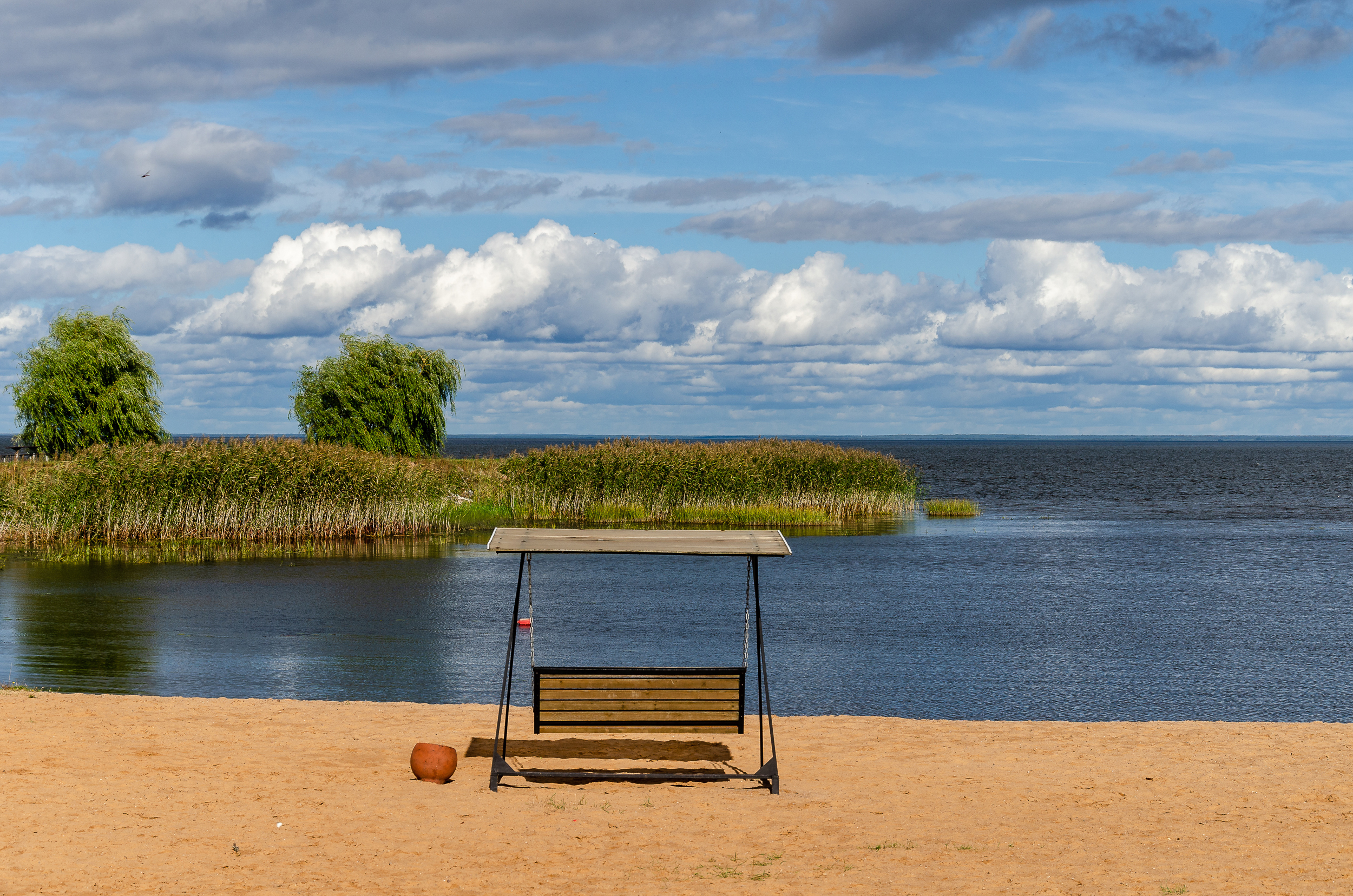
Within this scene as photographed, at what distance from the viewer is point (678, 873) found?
821 cm

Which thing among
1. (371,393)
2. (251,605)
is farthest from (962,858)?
(371,393)

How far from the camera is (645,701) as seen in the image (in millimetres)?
11023

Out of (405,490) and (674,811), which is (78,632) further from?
(405,490)

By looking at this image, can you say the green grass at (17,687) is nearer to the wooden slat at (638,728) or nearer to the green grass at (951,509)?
the wooden slat at (638,728)

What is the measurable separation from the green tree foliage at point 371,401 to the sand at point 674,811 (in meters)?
47.5

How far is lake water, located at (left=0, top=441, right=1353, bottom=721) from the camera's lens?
16.4m

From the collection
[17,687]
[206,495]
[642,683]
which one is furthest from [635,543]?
[206,495]

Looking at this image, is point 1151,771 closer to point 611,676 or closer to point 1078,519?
point 611,676

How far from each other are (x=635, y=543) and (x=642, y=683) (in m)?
1.47

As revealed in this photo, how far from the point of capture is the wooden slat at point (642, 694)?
1102 centimetres

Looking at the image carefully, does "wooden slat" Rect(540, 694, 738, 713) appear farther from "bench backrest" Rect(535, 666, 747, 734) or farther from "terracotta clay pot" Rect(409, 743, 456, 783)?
"terracotta clay pot" Rect(409, 743, 456, 783)

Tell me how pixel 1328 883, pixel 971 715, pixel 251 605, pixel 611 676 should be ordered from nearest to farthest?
1. pixel 1328 883
2. pixel 611 676
3. pixel 971 715
4. pixel 251 605

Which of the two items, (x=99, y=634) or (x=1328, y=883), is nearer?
(x=1328, y=883)

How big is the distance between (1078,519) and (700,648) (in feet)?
119
